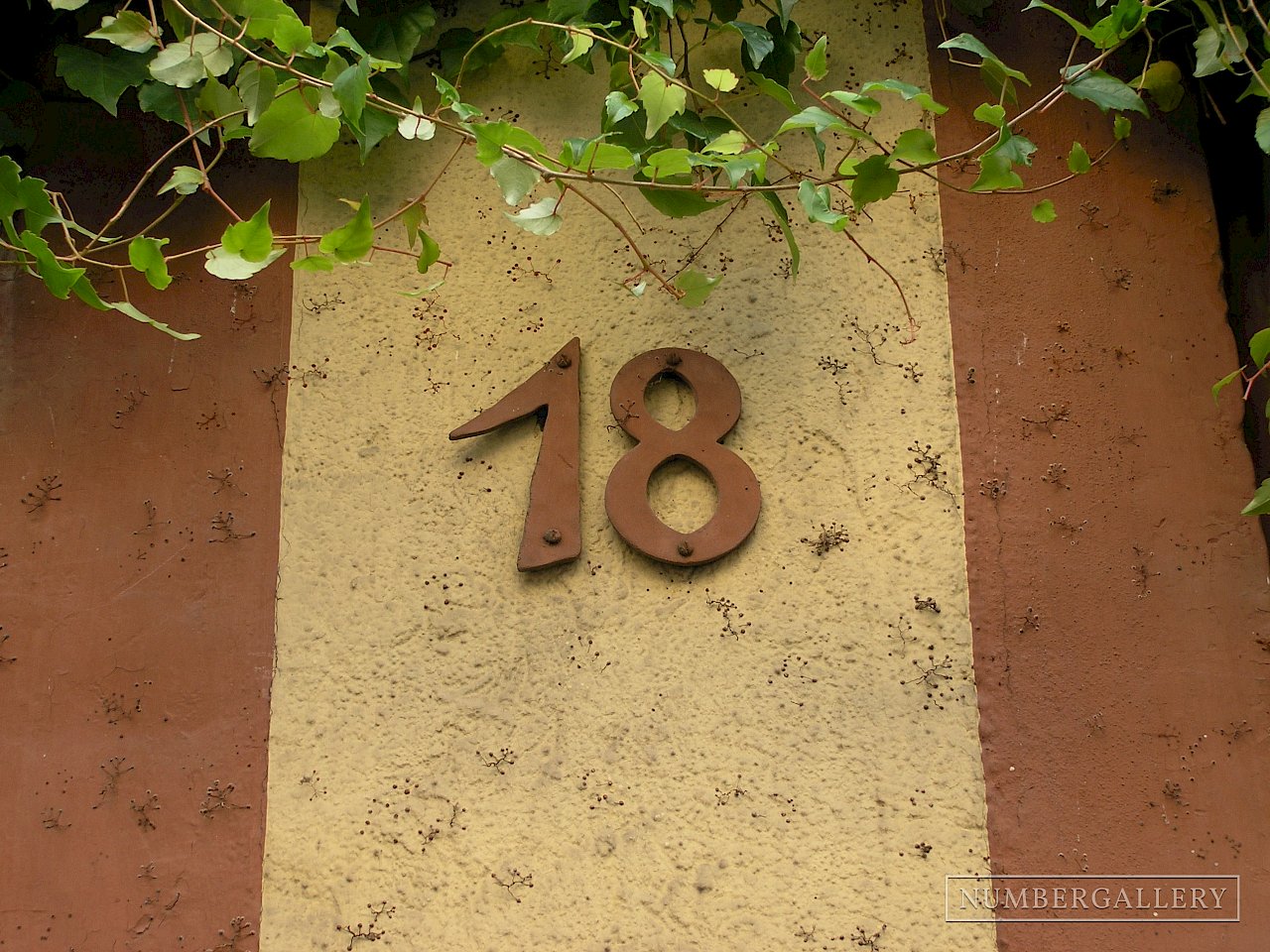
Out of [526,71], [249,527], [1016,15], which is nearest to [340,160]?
[526,71]

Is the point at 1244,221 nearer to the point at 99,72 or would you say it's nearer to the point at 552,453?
the point at 552,453

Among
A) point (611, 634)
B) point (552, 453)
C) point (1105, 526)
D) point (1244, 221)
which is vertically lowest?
point (611, 634)

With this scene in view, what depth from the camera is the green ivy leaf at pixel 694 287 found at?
1399mm

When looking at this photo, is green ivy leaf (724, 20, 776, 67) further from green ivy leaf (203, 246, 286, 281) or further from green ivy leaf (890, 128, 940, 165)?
green ivy leaf (203, 246, 286, 281)

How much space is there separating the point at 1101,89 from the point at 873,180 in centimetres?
31

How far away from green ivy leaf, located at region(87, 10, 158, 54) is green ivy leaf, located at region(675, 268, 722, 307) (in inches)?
26.5

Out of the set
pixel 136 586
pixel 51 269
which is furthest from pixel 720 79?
pixel 136 586

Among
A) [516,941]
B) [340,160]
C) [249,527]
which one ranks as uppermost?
[340,160]

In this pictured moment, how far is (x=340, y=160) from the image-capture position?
67.4 inches

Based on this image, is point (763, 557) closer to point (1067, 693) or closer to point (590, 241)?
point (1067, 693)

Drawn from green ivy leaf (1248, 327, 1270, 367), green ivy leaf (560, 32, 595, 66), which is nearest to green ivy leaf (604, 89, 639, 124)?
green ivy leaf (560, 32, 595, 66)

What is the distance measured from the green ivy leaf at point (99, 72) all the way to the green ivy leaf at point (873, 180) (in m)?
0.95

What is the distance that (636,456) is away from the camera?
1499 mm

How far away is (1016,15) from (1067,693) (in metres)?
0.98
